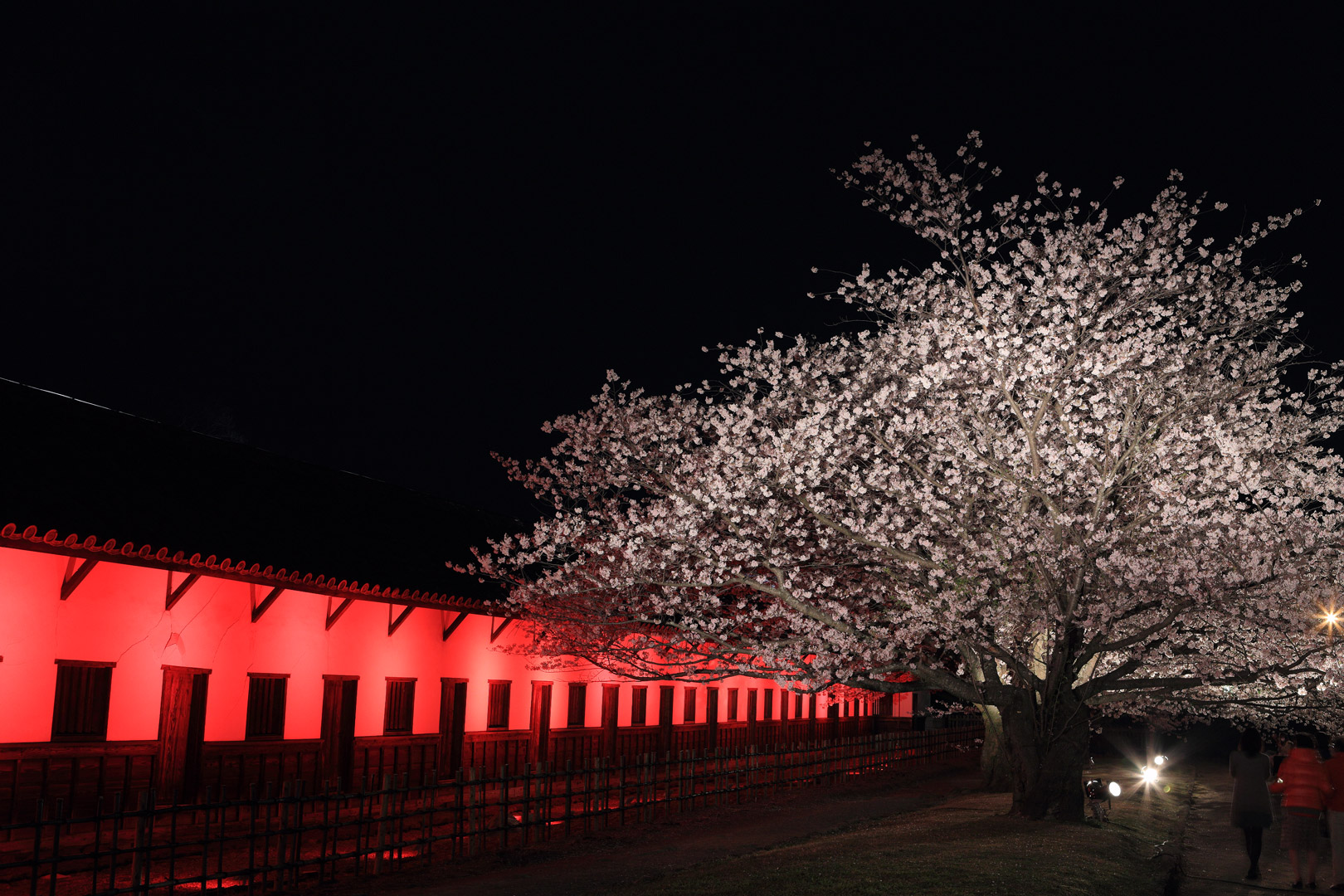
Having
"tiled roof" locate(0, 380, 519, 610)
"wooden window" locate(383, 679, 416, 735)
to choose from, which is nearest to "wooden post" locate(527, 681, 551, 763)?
"tiled roof" locate(0, 380, 519, 610)

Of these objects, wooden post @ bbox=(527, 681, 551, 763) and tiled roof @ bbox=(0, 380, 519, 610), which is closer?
tiled roof @ bbox=(0, 380, 519, 610)

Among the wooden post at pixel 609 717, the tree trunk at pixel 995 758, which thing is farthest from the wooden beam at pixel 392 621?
the tree trunk at pixel 995 758

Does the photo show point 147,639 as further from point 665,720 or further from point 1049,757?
point 665,720

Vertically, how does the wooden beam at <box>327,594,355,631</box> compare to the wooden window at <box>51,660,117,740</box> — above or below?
above

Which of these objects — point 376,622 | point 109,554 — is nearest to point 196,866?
point 109,554

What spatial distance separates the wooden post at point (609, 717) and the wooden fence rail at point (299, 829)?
→ 3.04 metres

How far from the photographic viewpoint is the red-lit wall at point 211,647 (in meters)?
12.7

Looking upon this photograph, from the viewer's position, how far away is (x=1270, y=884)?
12.2 meters

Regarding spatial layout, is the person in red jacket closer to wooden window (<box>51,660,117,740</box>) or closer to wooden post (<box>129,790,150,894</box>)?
wooden post (<box>129,790,150,894</box>)

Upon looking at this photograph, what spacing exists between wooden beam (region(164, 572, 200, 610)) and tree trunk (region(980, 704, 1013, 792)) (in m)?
16.0

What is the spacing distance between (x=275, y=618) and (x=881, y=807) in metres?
11.3

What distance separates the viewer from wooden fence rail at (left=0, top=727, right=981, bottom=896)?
10375 millimetres

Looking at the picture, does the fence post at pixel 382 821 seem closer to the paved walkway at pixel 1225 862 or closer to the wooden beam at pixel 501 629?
the wooden beam at pixel 501 629

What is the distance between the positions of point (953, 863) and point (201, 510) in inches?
411
